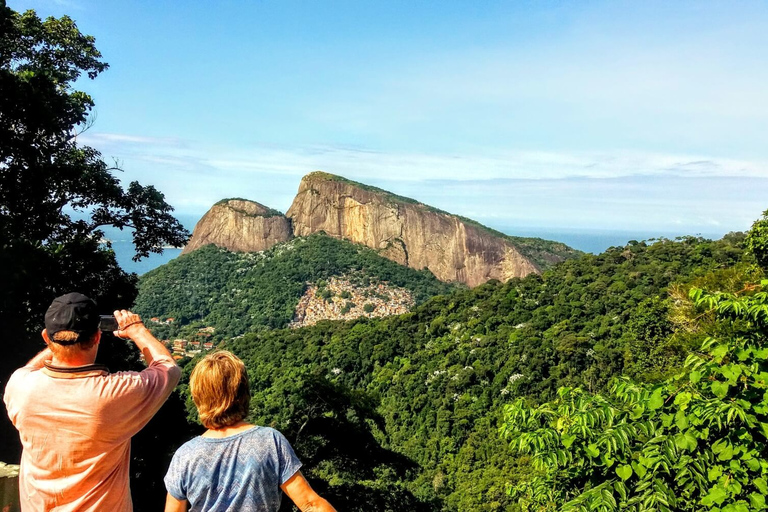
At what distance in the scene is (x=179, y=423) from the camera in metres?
8.43

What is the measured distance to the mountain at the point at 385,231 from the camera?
72.9m

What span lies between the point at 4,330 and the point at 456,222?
7338cm

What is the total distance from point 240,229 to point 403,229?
82.2 feet

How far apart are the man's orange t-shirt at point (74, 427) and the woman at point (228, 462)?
26 cm

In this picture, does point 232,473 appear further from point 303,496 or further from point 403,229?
point 403,229

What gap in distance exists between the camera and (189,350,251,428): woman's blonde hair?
5.92ft

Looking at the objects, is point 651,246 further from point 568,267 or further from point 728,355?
point 728,355

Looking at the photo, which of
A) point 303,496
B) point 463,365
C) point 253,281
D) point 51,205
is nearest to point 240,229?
point 253,281

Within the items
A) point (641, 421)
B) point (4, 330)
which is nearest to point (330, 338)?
point (4, 330)

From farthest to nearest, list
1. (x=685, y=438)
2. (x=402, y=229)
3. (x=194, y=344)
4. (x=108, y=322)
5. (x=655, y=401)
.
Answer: (x=402, y=229) < (x=194, y=344) < (x=655, y=401) < (x=685, y=438) < (x=108, y=322)

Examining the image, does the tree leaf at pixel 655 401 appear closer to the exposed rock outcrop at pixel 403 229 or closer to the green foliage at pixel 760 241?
the green foliage at pixel 760 241

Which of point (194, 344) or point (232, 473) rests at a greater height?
point (232, 473)

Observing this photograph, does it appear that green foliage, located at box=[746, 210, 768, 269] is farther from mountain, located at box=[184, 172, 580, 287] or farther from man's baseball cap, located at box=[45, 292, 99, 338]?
mountain, located at box=[184, 172, 580, 287]

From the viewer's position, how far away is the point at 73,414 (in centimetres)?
180
